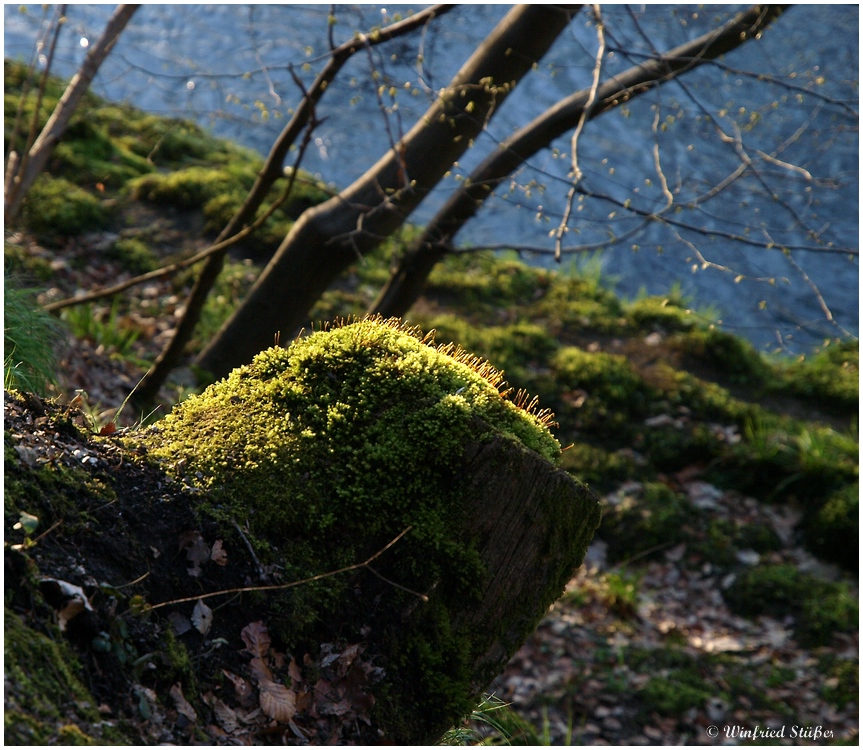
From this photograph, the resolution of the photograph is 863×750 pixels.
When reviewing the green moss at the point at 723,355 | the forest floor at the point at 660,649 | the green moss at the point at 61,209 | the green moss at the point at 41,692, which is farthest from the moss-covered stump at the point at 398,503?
the green moss at the point at 723,355

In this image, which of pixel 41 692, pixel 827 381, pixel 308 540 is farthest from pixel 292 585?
pixel 827 381

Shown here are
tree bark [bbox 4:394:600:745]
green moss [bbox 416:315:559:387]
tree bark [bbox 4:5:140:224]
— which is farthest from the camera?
green moss [bbox 416:315:559:387]

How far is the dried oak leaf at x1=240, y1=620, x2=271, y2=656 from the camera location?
1.90 metres

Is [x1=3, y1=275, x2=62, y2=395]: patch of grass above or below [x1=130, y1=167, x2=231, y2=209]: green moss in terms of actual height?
below

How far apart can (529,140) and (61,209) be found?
4609 mm

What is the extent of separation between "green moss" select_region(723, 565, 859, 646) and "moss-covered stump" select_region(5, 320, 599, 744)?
3.95 m

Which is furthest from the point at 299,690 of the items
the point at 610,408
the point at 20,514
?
the point at 610,408

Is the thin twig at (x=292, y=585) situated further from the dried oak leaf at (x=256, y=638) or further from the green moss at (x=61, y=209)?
the green moss at (x=61, y=209)

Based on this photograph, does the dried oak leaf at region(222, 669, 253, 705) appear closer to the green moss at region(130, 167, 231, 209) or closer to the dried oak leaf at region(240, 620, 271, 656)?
the dried oak leaf at region(240, 620, 271, 656)

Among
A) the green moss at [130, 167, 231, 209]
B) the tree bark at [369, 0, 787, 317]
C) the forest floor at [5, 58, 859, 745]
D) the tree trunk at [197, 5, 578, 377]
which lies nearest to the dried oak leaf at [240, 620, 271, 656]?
the forest floor at [5, 58, 859, 745]

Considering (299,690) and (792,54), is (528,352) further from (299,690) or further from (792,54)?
(792,54)

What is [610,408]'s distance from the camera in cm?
717

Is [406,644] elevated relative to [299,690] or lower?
elevated

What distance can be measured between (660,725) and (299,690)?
3.61 metres
